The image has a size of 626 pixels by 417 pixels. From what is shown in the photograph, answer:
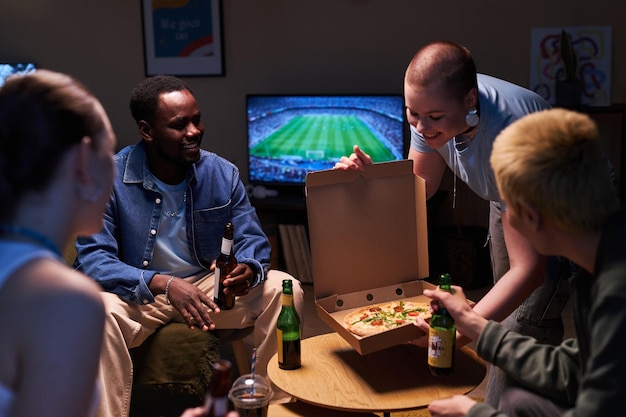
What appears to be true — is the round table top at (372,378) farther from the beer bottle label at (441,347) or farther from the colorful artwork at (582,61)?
the colorful artwork at (582,61)

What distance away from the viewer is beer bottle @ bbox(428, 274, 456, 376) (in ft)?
6.31

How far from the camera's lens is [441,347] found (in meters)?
1.94

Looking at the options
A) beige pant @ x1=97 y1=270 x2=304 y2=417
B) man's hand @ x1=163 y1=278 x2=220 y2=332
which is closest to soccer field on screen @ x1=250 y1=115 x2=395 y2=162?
beige pant @ x1=97 y1=270 x2=304 y2=417

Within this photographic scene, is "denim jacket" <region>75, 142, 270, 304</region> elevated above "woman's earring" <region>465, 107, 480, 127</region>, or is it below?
below

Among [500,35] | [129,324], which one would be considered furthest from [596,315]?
[500,35]

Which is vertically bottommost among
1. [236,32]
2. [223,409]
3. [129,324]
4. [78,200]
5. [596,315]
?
[129,324]

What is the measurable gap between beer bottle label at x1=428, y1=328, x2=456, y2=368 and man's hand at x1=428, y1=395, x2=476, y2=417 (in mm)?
329

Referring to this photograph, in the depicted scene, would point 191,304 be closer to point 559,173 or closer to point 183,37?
point 559,173

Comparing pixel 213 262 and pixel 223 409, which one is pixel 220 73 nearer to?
pixel 213 262

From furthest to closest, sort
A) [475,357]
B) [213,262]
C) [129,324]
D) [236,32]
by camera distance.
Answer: [236,32] < [213,262] < [129,324] < [475,357]

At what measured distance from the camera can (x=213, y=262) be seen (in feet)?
9.37

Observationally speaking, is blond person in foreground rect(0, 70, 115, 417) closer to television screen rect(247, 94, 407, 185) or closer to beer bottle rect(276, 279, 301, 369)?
beer bottle rect(276, 279, 301, 369)

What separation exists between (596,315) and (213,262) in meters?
1.79

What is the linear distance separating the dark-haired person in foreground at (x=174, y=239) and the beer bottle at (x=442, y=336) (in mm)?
915
